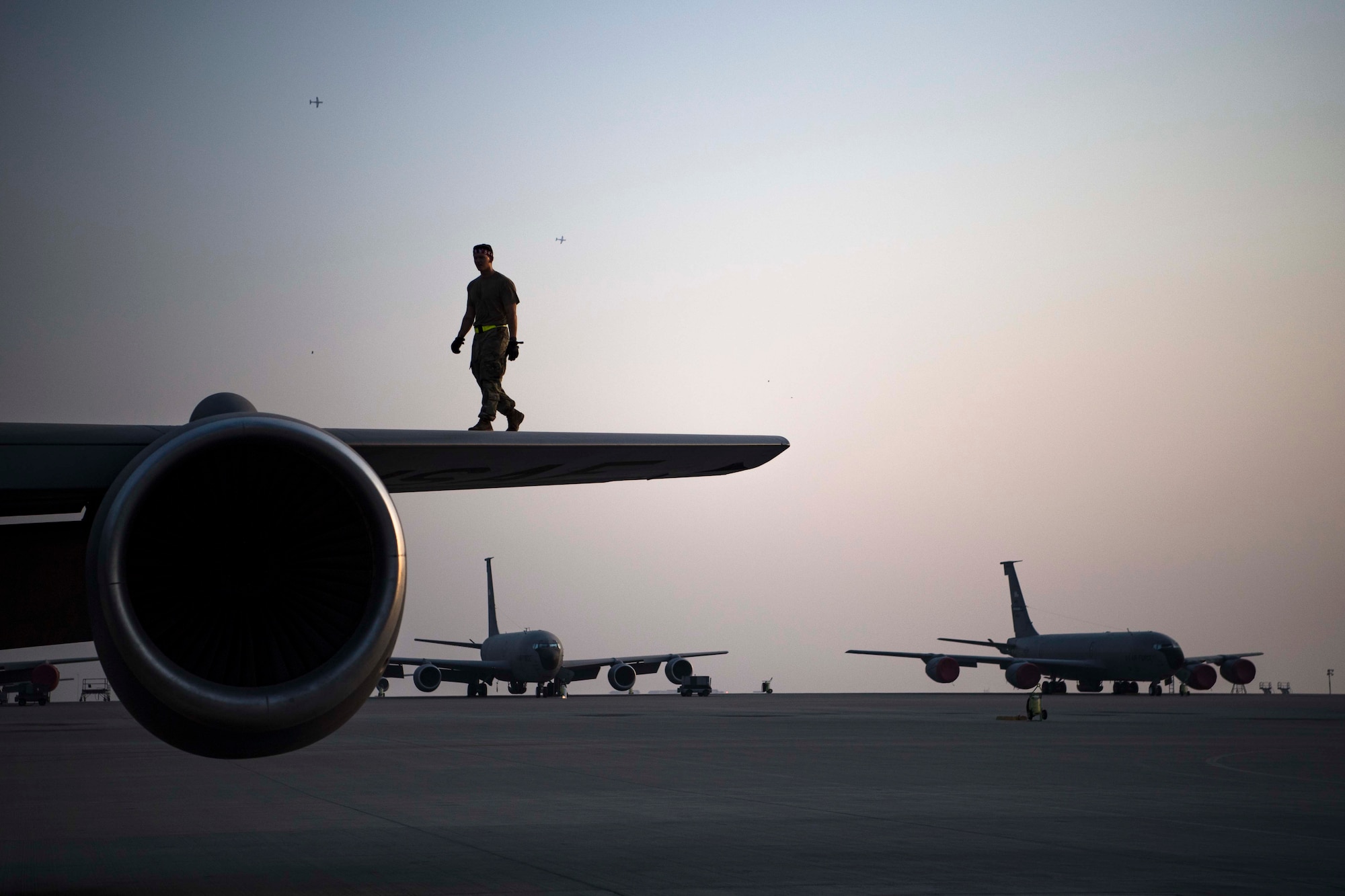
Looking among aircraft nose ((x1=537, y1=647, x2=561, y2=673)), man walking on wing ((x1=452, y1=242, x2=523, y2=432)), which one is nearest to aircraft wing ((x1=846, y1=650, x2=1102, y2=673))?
aircraft nose ((x1=537, y1=647, x2=561, y2=673))

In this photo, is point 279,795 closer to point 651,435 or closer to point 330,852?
point 330,852

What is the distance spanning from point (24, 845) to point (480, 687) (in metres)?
62.7

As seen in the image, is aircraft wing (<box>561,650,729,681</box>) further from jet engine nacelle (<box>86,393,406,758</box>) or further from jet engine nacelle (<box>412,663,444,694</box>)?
jet engine nacelle (<box>86,393,406,758</box>)

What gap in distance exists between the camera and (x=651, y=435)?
7.18 metres

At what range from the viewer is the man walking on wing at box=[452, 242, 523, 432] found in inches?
346

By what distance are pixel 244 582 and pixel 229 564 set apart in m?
0.12

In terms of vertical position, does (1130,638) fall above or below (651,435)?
below

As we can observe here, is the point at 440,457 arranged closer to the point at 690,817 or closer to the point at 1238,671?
the point at 690,817

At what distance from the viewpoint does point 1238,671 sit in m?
62.1

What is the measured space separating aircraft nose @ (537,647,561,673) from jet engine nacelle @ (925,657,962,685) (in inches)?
730

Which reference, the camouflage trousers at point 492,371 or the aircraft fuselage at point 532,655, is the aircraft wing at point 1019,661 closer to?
the aircraft fuselage at point 532,655

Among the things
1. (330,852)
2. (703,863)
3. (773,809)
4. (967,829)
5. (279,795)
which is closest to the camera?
(703,863)

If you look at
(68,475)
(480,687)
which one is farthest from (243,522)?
(480,687)

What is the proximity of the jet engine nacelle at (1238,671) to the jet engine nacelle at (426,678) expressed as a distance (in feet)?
132
